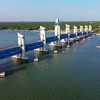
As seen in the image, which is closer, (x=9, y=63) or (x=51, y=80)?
(x=51, y=80)

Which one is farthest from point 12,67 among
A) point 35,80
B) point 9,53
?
point 35,80

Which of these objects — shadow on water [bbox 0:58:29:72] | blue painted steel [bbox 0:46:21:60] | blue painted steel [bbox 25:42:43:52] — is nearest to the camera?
blue painted steel [bbox 0:46:21:60]

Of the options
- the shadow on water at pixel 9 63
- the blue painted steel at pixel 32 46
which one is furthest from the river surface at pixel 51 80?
the blue painted steel at pixel 32 46

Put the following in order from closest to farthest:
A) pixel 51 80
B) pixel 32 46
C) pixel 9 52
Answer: pixel 51 80
pixel 9 52
pixel 32 46

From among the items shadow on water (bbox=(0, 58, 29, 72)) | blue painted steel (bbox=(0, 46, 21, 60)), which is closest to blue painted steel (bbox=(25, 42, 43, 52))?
blue painted steel (bbox=(0, 46, 21, 60))

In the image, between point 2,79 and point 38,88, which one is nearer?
point 38,88

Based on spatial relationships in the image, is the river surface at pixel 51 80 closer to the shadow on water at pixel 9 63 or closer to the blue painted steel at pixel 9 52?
the shadow on water at pixel 9 63

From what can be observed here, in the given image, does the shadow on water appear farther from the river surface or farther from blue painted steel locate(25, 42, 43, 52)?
blue painted steel locate(25, 42, 43, 52)

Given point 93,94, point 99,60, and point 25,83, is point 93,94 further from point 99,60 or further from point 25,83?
point 99,60

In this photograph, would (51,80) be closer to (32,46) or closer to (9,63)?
(9,63)

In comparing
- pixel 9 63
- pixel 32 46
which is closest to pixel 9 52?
pixel 9 63

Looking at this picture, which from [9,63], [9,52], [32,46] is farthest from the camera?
[32,46]
